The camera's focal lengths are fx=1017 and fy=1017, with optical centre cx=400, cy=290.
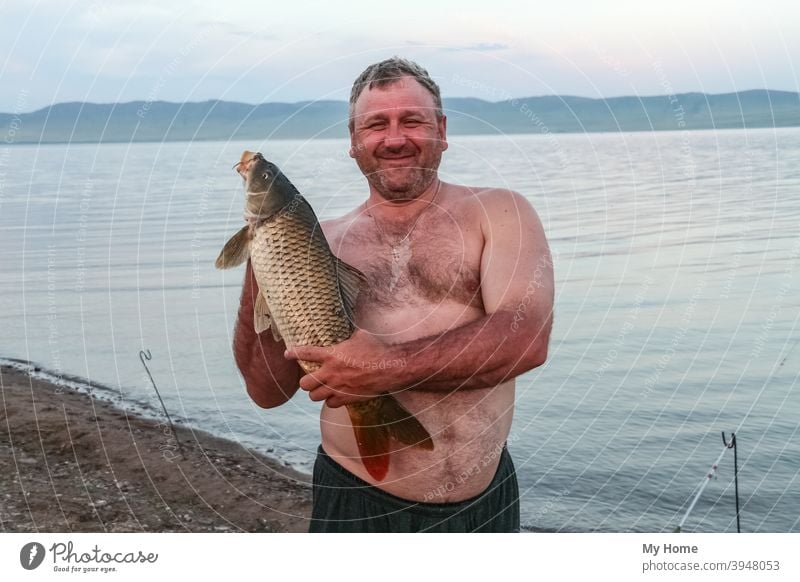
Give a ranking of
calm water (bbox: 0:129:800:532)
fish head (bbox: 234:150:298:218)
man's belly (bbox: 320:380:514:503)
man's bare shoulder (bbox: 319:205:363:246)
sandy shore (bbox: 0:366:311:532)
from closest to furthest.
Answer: fish head (bbox: 234:150:298:218) < man's belly (bbox: 320:380:514:503) < man's bare shoulder (bbox: 319:205:363:246) < sandy shore (bbox: 0:366:311:532) < calm water (bbox: 0:129:800:532)

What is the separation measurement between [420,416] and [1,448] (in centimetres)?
447

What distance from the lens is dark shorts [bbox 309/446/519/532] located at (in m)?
3.26

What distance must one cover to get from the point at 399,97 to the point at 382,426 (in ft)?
3.32

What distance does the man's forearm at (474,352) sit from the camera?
2879 mm

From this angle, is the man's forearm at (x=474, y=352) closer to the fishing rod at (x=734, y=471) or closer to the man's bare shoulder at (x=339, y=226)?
the man's bare shoulder at (x=339, y=226)

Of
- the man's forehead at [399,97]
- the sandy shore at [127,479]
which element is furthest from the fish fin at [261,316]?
the sandy shore at [127,479]

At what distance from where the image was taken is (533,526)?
538cm

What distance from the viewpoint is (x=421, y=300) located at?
10.9 ft

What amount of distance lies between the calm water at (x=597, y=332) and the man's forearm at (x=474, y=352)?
1922mm

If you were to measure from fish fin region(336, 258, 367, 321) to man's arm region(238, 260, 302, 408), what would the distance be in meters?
0.28

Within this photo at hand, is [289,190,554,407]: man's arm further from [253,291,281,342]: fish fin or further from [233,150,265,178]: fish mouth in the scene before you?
[233,150,265,178]: fish mouth

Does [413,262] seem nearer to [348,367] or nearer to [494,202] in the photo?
[494,202]

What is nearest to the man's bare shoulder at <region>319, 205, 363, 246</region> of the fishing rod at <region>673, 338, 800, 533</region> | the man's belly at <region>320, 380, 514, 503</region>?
the man's belly at <region>320, 380, 514, 503</region>
